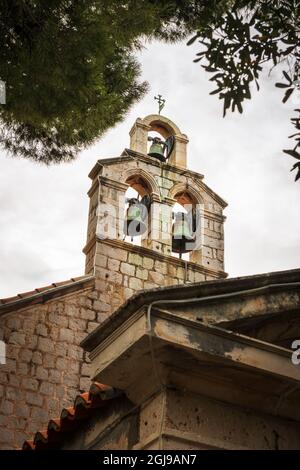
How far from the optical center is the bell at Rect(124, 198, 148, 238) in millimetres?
9883

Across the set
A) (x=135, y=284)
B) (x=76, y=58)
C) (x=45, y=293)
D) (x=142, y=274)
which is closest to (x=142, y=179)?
(x=142, y=274)

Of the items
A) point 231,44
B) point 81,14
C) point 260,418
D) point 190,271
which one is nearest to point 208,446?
point 260,418

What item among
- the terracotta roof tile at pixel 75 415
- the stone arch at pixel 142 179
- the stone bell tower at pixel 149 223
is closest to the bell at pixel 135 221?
the stone bell tower at pixel 149 223

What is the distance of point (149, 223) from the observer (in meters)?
10.1

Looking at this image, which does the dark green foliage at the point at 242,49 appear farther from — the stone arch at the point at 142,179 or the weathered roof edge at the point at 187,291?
the stone arch at the point at 142,179

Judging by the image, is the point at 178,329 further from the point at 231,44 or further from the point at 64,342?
the point at 64,342

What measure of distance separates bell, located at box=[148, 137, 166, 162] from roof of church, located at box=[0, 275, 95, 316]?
266 centimetres

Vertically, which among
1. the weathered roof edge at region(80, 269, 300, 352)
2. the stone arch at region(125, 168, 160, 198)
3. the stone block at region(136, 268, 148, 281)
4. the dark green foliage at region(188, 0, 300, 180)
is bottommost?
the weathered roof edge at region(80, 269, 300, 352)

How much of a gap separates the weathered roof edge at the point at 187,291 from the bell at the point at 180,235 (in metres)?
5.24

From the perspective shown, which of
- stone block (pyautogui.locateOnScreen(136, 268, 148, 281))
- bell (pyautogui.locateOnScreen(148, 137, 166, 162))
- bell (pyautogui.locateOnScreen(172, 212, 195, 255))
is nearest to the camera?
stone block (pyautogui.locateOnScreen(136, 268, 148, 281))

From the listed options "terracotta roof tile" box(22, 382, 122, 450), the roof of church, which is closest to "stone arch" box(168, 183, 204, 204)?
the roof of church

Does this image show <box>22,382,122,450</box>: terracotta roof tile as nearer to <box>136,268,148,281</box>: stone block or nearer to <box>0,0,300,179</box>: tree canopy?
<box>0,0,300,179</box>: tree canopy

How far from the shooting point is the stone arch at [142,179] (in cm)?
1022

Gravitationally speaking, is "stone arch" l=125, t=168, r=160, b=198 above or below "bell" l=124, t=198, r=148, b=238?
above
